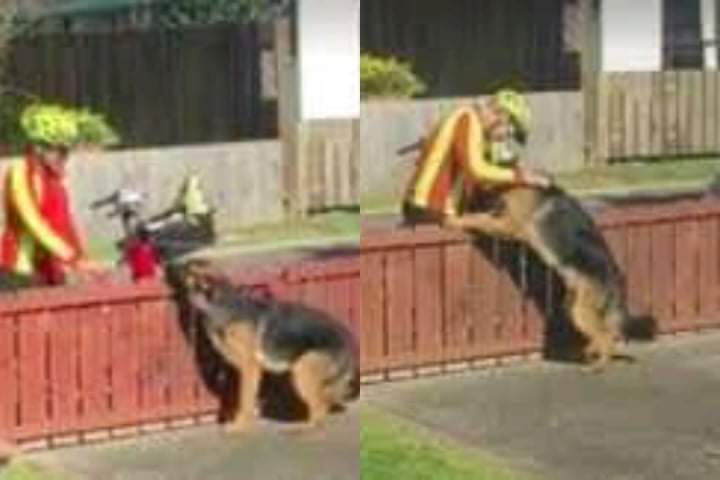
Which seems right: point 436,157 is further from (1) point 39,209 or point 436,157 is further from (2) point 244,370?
(2) point 244,370

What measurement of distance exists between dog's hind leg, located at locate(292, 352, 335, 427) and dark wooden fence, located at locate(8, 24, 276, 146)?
1.69 ft

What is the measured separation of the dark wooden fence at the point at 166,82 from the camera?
438 centimetres

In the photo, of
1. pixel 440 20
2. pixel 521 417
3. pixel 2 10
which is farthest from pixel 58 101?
pixel 440 20

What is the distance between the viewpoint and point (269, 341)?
437cm

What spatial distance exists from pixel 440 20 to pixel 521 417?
985 millimetres

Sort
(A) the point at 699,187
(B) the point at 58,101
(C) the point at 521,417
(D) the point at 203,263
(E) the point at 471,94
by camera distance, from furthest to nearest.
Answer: (B) the point at 58,101 → (D) the point at 203,263 → (C) the point at 521,417 → (A) the point at 699,187 → (E) the point at 471,94

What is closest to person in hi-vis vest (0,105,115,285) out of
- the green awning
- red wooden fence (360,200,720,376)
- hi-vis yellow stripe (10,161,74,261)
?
hi-vis yellow stripe (10,161,74,261)

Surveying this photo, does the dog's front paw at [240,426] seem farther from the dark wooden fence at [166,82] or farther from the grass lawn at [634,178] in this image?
the grass lawn at [634,178]

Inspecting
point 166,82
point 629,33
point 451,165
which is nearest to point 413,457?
point 451,165

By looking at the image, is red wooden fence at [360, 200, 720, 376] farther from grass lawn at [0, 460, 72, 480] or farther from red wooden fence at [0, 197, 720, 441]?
grass lawn at [0, 460, 72, 480]

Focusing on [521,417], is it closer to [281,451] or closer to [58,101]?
[281,451]

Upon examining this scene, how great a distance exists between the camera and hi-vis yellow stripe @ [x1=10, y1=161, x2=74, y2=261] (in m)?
3.51

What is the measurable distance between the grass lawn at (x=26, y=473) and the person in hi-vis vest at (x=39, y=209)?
499mm

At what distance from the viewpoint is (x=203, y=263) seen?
3.94 meters
